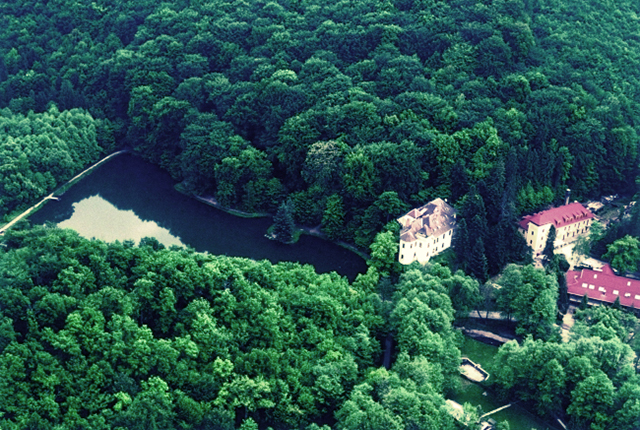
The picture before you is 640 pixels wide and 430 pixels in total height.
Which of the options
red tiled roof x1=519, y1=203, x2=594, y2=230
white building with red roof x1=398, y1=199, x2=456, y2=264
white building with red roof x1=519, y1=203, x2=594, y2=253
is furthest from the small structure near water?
red tiled roof x1=519, y1=203, x2=594, y2=230

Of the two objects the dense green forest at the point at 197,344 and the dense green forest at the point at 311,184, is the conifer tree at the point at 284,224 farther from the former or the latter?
the dense green forest at the point at 197,344

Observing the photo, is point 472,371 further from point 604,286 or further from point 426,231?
point 604,286

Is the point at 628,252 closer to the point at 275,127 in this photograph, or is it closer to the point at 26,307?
the point at 275,127

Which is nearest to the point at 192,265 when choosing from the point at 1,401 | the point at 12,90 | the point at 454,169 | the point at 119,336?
the point at 119,336

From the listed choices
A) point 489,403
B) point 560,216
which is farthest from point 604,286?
point 489,403

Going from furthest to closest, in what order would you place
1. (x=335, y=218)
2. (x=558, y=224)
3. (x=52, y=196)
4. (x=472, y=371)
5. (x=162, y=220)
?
(x=52, y=196)
(x=162, y=220)
(x=335, y=218)
(x=558, y=224)
(x=472, y=371)

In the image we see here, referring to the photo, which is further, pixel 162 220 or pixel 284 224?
pixel 162 220
